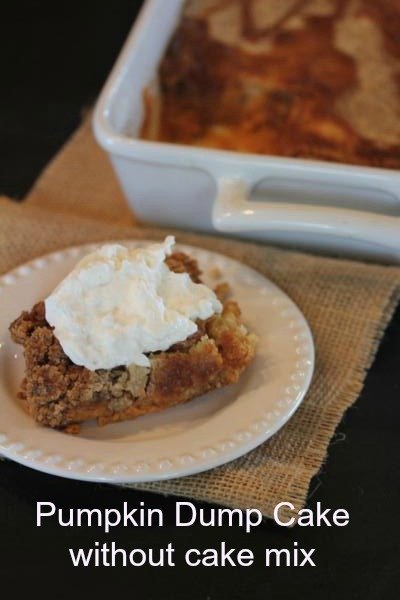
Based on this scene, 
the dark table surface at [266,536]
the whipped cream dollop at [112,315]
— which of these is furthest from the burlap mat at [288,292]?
the whipped cream dollop at [112,315]

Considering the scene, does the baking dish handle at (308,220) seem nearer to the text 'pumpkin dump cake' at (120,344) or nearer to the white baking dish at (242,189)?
the white baking dish at (242,189)

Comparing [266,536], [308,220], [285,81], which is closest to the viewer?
[266,536]

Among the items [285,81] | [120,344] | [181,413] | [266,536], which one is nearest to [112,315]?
[120,344]

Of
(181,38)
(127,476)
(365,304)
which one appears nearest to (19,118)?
(181,38)

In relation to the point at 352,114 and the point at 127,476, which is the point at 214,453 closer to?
the point at 127,476

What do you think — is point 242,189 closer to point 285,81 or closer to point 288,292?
point 288,292

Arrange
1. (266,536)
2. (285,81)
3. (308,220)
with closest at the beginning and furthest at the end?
(266,536) → (308,220) → (285,81)
